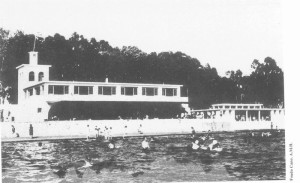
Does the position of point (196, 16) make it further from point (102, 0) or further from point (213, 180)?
point (213, 180)

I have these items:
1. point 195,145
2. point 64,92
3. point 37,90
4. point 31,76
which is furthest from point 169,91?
point 31,76

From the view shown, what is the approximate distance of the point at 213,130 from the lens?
1016 cm

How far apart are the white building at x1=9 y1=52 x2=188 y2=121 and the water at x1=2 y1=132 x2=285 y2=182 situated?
0.97 m

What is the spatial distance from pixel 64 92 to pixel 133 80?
4.20ft

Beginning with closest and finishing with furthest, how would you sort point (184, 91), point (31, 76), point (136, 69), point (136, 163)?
point (136, 163) → point (31, 76) → point (136, 69) → point (184, 91)

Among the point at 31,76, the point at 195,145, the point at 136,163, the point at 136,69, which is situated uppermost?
the point at 136,69

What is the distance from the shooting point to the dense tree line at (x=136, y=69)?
23.1 ft

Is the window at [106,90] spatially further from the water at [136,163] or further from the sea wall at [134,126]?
the water at [136,163]

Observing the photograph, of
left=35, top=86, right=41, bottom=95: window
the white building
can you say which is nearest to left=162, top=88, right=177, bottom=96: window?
the white building

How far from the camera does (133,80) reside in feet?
32.7

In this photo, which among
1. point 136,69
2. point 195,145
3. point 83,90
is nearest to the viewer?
point 195,145

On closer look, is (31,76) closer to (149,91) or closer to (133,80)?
(133,80)

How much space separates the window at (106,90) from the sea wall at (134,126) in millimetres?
654

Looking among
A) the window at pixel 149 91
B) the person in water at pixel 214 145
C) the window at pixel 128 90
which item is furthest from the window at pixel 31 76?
the person in water at pixel 214 145
